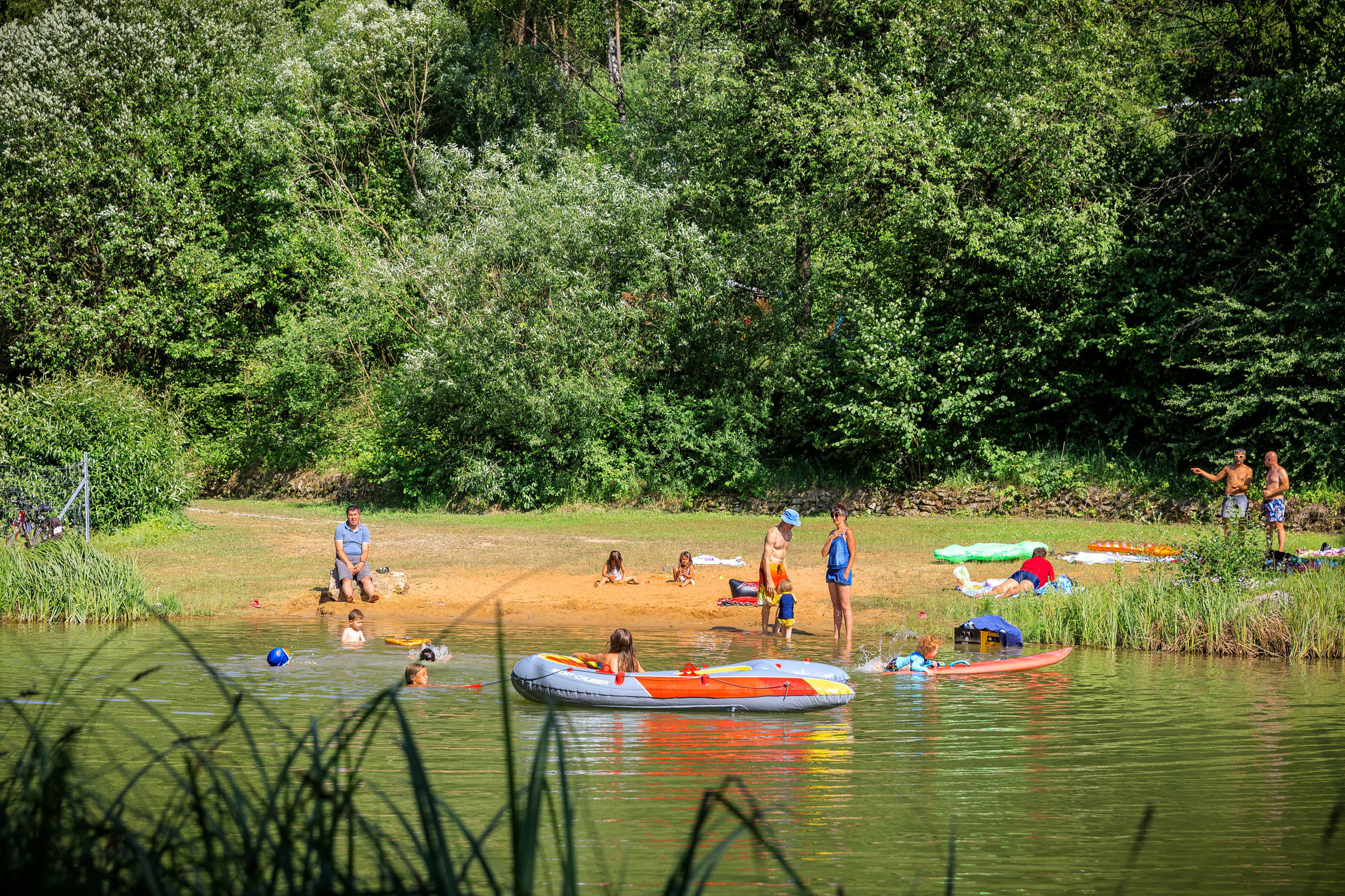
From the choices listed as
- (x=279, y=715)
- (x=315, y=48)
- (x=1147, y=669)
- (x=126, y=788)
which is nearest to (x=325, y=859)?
(x=126, y=788)

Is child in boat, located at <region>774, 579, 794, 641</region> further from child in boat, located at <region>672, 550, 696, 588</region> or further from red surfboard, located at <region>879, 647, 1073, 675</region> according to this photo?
child in boat, located at <region>672, 550, 696, 588</region>

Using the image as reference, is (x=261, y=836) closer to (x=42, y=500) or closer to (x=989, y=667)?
(x=989, y=667)

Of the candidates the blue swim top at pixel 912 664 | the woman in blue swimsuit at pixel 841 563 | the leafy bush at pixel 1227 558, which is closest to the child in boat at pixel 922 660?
the blue swim top at pixel 912 664

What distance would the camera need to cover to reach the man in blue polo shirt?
55.7ft

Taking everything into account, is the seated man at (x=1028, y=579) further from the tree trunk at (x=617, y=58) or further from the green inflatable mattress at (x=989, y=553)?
the tree trunk at (x=617, y=58)

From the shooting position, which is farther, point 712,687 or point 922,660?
point 922,660

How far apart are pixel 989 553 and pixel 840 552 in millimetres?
6320

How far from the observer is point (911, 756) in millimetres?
8914

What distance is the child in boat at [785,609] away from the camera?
1461 centimetres

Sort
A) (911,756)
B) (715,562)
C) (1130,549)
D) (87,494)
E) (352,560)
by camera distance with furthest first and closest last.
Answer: (1130,549) → (87,494) → (715,562) → (352,560) → (911,756)

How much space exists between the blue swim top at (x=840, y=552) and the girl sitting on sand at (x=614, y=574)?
434 centimetres

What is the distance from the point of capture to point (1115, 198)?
26.1 metres

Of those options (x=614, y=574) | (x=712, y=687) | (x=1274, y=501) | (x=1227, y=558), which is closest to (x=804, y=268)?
(x=1274, y=501)

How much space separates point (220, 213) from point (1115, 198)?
84.2ft
